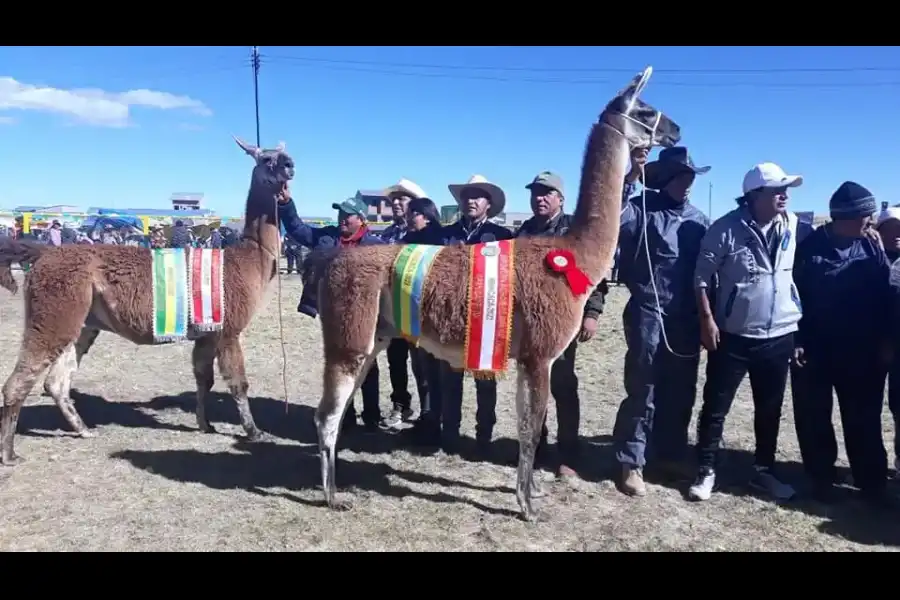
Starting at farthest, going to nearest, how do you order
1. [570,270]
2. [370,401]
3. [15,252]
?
[370,401] → [15,252] → [570,270]

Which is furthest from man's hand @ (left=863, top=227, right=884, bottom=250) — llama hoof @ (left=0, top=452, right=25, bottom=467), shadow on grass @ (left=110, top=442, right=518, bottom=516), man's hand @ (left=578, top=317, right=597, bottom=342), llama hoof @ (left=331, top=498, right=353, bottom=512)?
llama hoof @ (left=0, top=452, right=25, bottom=467)

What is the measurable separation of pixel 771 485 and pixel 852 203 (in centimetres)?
206

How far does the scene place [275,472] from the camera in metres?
4.95

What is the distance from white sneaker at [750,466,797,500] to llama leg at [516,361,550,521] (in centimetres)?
178

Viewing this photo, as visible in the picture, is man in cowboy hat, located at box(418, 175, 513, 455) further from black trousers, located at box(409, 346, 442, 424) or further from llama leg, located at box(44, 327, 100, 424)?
llama leg, located at box(44, 327, 100, 424)

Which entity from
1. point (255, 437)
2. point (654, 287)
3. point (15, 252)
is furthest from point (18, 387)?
point (654, 287)

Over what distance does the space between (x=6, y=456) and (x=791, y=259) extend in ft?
19.9

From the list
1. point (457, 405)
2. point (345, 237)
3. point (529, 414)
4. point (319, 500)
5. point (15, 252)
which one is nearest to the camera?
point (529, 414)

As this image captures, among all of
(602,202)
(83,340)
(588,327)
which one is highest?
(602,202)

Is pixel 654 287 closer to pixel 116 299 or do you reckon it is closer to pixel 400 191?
pixel 400 191

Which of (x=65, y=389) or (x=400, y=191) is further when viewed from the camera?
(x=400, y=191)

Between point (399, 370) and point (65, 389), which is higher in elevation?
point (399, 370)

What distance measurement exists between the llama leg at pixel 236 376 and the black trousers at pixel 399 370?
1372 mm
